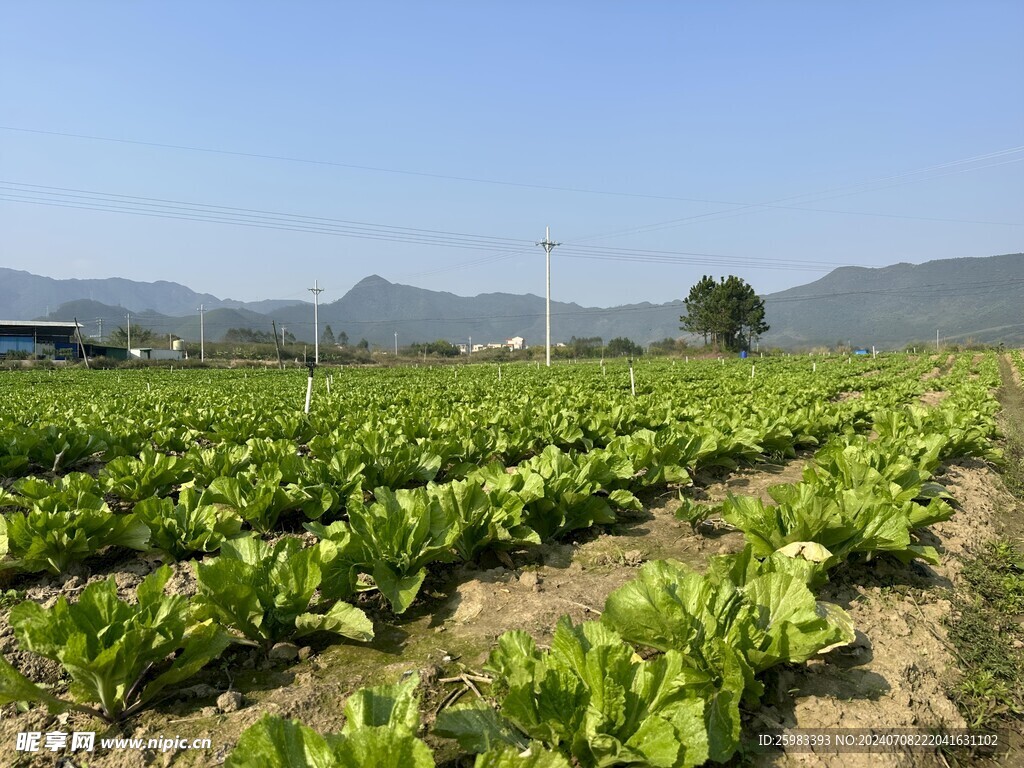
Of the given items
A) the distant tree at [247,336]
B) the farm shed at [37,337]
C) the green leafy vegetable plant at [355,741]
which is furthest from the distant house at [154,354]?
the green leafy vegetable plant at [355,741]

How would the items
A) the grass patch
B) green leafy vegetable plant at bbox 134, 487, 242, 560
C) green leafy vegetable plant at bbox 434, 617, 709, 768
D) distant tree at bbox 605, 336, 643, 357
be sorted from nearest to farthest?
green leafy vegetable plant at bbox 434, 617, 709, 768, the grass patch, green leafy vegetable plant at bbox 134, 487, 242, 560, distant tree at bbox 605, 336, 643, 357

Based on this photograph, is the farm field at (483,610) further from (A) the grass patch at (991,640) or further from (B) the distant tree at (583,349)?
(B) the distant tree at (583,349)

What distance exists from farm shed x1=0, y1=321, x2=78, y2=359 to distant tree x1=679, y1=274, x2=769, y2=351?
79.0 meters

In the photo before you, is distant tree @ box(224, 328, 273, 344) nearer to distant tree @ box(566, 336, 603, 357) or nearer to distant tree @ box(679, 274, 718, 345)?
distant tree @ box(566, 336, 603, 357)

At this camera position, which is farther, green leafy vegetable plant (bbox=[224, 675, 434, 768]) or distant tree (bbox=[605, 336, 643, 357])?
distant tree (bbox=[605, 336, 643, 357])

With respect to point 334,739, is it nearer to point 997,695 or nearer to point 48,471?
point 997,695

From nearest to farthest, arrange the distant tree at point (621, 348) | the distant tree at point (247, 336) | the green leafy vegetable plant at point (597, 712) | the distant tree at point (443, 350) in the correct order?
the green leafy vegetable plant at point (597, 712) → the distant tree at point (621, 348) → the distant tree at point (443, 350) → the distant tree at point (247, 336)

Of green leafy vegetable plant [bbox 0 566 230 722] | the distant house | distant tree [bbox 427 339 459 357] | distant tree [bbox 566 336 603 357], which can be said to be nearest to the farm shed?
the distant house

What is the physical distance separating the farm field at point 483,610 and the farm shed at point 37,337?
79699mm

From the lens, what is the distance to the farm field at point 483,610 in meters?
2.06

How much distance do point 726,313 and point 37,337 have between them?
87.4m

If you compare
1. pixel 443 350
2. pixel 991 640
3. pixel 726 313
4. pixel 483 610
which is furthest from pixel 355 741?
pixel 443 350

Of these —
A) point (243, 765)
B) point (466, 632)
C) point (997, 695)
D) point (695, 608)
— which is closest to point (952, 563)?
point (997, 695)

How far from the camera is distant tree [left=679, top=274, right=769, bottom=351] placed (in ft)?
271
